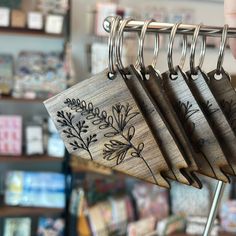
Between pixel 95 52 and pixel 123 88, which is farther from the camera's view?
pixel 95 52

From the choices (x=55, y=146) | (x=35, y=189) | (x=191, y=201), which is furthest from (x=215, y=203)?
(x=191, y=201)

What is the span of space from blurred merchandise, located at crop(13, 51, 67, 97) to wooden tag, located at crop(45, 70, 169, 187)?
6.08ft

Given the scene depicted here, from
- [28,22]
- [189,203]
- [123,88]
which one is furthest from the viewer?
[189,203]

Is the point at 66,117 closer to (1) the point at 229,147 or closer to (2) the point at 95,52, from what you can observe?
(1) the point at 229,147

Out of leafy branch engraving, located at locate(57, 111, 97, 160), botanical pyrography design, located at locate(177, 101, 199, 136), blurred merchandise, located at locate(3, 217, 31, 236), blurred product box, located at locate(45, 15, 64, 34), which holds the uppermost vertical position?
blurred product box, located at locate(45, 15, 64, 34)

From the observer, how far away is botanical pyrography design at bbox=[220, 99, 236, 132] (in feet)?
2.13

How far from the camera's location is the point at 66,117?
2.08 ft

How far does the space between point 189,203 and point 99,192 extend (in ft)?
1.94

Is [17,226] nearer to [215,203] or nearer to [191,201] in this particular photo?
[191,201]

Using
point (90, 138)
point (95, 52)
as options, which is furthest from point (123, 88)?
point (95, 52)

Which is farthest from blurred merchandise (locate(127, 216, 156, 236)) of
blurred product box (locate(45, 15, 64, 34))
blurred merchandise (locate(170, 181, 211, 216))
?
blurred product box (locate(45, 15, 64, 34))

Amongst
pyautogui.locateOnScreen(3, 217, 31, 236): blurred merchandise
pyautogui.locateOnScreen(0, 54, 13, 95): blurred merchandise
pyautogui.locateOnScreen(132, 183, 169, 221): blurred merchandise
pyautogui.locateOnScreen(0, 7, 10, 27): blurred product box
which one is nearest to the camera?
pyautogui.locateOnScreen(0, 7, 10, 27): blurred product box

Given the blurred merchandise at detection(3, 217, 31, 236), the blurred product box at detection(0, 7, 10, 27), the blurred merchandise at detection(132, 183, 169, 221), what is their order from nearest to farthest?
1. the blurred product box at detection(0, 7, 10, 27)
2. the blurred merchandise at detection(3, 217, 31, 236)
3. the blurred merchandise at detection(132, 183, 169, 221)

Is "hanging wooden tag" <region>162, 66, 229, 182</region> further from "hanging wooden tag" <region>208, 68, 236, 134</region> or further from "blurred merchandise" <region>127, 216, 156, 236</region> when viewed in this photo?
"blurred merchandise" <region>127, 216, 156, 236</region>
